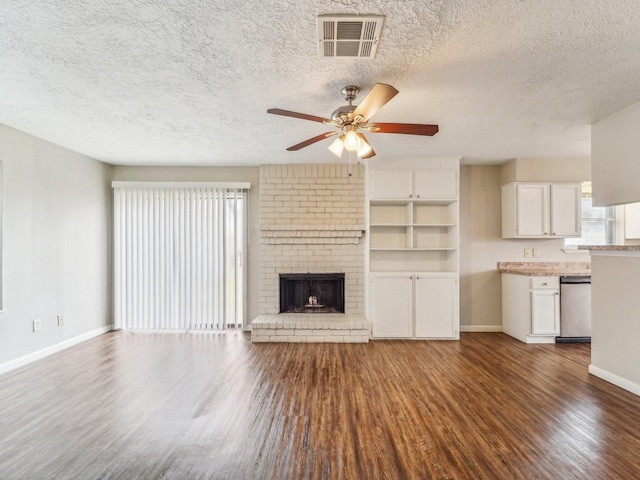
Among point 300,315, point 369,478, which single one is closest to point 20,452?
point 369,478

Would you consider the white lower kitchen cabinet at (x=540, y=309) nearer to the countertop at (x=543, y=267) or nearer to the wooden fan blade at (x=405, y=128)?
the countertop at (x=543, y=267)

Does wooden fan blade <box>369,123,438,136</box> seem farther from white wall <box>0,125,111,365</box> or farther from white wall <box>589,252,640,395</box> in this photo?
white wall <box>0,125,111,365</box>

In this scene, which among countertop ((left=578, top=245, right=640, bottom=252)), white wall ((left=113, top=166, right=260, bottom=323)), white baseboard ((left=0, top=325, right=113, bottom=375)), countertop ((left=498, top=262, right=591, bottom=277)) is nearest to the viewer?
countertop ((left=578, top=245, right=640, bottom=252))

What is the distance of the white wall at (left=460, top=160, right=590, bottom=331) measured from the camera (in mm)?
5121

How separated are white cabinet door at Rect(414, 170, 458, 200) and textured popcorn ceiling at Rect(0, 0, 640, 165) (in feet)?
2.95

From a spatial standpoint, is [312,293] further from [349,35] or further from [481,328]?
[349,35]

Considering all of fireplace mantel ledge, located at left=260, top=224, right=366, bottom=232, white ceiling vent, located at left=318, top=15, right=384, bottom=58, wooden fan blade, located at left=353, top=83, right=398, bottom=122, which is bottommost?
fireplace mantel ledge, located at left=260, top=224, right=366, bottom=232

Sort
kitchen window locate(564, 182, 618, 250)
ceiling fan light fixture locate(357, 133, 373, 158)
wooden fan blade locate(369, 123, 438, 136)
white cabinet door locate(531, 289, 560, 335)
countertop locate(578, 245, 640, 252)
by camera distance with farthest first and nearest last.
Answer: kitchen window locate(564, 182, 618, 250) → white cabinet door locate(531, 289, 560, 335) → countertop locate(578, 245, 640, 252) → ceiling fan light fixture locate(357, 133, 373, 158) → wooden fan blade locate(369, 123, 438, 136)

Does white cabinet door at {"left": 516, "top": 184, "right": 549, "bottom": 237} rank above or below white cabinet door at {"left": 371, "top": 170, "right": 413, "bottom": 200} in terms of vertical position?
below

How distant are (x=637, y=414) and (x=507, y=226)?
114 inches

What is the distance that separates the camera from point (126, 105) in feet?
9.79

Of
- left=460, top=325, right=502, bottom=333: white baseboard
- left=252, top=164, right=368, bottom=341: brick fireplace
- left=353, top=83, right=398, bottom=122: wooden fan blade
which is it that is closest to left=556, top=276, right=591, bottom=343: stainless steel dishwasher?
left=460, top=325, right=502, bottom=333: white baseboard

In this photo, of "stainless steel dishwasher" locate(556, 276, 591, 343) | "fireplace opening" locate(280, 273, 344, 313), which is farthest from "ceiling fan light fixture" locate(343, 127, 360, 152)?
"stainless steel dishwasher" locate(556, 276, 591, 343)

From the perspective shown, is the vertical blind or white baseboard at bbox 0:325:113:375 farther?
the vertical blind
